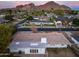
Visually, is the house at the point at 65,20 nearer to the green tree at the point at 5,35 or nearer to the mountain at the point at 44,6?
the mountain at the point at 44,6

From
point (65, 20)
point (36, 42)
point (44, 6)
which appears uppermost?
point (44, 6)

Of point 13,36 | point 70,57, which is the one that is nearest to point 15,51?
point 13,36

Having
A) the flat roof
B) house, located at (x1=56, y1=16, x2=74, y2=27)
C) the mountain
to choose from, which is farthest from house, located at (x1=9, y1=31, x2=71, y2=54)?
the mountain

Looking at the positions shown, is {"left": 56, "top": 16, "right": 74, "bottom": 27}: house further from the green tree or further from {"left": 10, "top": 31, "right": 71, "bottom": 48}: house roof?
the green tree

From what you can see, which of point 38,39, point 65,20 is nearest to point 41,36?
point 38,39

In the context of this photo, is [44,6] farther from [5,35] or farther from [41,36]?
[5,35]

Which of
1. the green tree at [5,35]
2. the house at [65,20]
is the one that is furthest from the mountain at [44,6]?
the green tree at [5,35]
